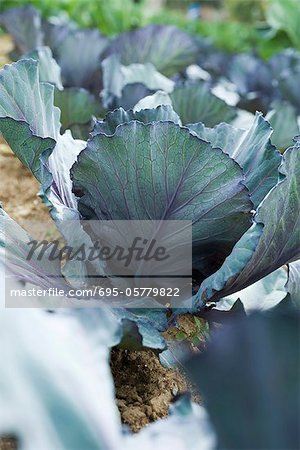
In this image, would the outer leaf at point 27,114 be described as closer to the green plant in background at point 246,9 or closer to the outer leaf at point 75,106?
the outer leaf at point 75,106

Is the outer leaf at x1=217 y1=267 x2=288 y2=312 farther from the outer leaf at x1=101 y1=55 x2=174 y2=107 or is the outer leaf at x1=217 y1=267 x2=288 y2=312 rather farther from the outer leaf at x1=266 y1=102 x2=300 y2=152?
the outer leaf at x1=101 y1=55 x2=174 y2=107

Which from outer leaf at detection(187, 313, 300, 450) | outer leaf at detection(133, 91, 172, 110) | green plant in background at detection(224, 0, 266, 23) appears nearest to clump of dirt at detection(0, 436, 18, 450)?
outer leaf at detection(187, 313, 300, 450)

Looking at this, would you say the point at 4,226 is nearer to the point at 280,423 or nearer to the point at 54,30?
the point at 280,423

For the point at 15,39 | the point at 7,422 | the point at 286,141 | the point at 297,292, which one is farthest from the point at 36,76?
the point at 15,39

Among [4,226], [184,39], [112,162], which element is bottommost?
[184,39]

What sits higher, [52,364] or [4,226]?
[52,364]

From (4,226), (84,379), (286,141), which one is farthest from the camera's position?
(286,141)

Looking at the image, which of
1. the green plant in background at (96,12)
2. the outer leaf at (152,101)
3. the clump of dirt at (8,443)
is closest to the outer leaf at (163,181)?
the outer leaf at (152,101)

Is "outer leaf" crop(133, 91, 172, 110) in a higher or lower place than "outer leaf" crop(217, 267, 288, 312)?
higher
